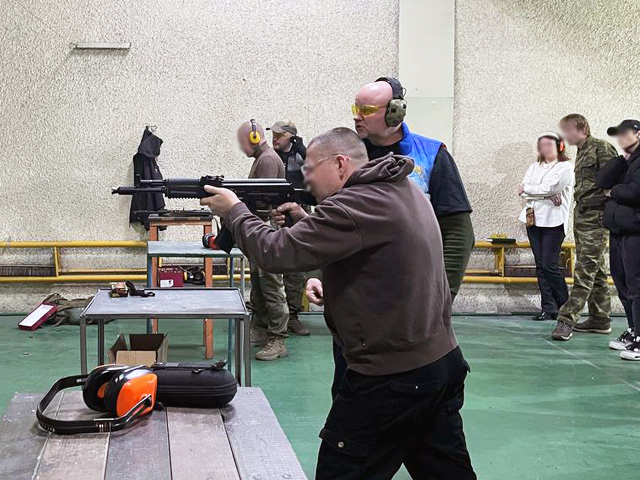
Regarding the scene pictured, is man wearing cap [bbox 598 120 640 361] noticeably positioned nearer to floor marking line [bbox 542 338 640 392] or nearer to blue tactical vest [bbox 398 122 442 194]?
floor marking line [bbox 542 338 640 392]

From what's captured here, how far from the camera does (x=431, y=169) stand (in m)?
2.96

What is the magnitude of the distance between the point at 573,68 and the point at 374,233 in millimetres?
6328

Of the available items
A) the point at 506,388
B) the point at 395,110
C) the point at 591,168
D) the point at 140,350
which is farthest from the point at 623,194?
the point at 140,350

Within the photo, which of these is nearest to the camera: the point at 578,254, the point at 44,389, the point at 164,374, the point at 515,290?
the point at 164,374

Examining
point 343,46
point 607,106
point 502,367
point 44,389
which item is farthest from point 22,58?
point 607,106

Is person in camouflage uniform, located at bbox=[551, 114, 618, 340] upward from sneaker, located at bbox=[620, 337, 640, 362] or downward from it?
upward

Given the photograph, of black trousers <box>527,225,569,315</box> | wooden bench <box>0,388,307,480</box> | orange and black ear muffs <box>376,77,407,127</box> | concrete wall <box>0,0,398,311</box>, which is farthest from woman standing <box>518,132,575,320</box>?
wooden bench <box>0,388,307,480</box>

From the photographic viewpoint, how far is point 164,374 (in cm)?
237

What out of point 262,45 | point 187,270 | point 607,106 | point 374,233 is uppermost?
point 262,45

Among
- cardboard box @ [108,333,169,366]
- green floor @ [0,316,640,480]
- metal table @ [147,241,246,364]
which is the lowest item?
green floor @ [0,316,640,480]

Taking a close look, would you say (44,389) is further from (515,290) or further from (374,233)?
(515,290)

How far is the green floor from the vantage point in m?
3.80

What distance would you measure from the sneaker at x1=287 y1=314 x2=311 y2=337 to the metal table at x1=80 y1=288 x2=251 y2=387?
8.52ft

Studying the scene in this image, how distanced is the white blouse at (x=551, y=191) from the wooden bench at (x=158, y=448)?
211 inches
